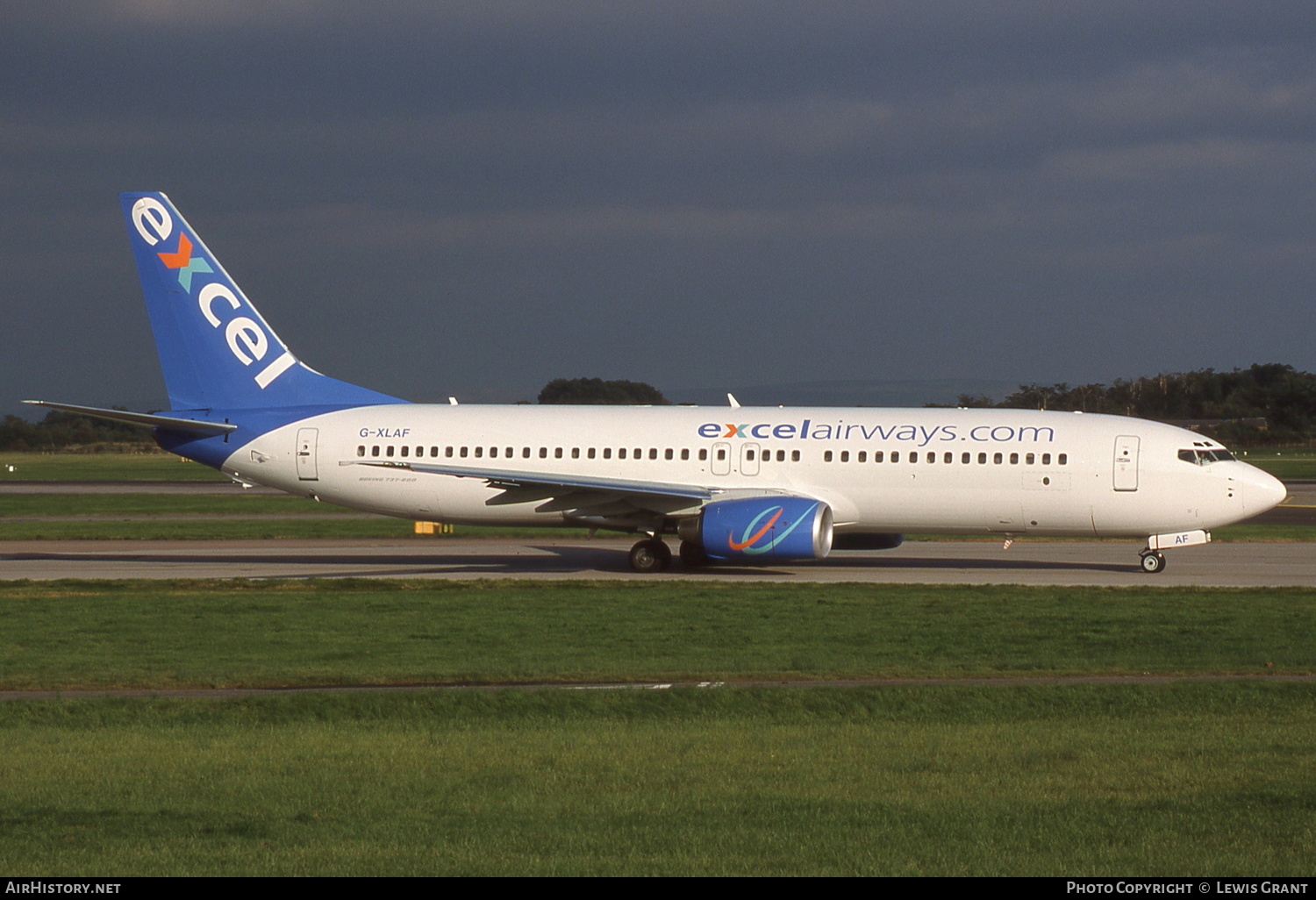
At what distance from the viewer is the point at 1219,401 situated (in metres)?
146

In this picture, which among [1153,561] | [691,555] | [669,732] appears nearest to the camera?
[669,732]

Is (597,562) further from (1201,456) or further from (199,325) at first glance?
(1201,456)

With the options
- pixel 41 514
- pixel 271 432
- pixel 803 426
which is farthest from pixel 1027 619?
pixel 41 514

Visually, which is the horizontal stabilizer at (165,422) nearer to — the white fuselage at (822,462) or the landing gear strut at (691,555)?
the white fuselage at (822,462)

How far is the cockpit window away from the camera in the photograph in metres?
29.7

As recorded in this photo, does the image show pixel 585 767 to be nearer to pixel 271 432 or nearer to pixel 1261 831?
pixel 1261 831

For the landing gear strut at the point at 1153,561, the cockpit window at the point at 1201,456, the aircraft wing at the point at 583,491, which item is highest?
the cockpit window at the point at 1201,456

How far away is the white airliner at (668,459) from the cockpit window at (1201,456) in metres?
0.03

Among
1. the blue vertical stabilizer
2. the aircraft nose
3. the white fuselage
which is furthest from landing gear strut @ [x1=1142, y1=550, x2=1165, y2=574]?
the blue vertical stabilizer

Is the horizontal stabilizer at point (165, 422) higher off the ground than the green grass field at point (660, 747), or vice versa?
the horizontal stabilizer at point (165, 422)

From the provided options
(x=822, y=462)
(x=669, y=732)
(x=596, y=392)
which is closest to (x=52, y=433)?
(x=596, y=392)

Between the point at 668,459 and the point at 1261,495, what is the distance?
12720 millimetres

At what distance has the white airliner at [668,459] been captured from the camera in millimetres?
29609

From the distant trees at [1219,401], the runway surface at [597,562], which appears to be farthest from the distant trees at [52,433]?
the runway surface at [597,562]
